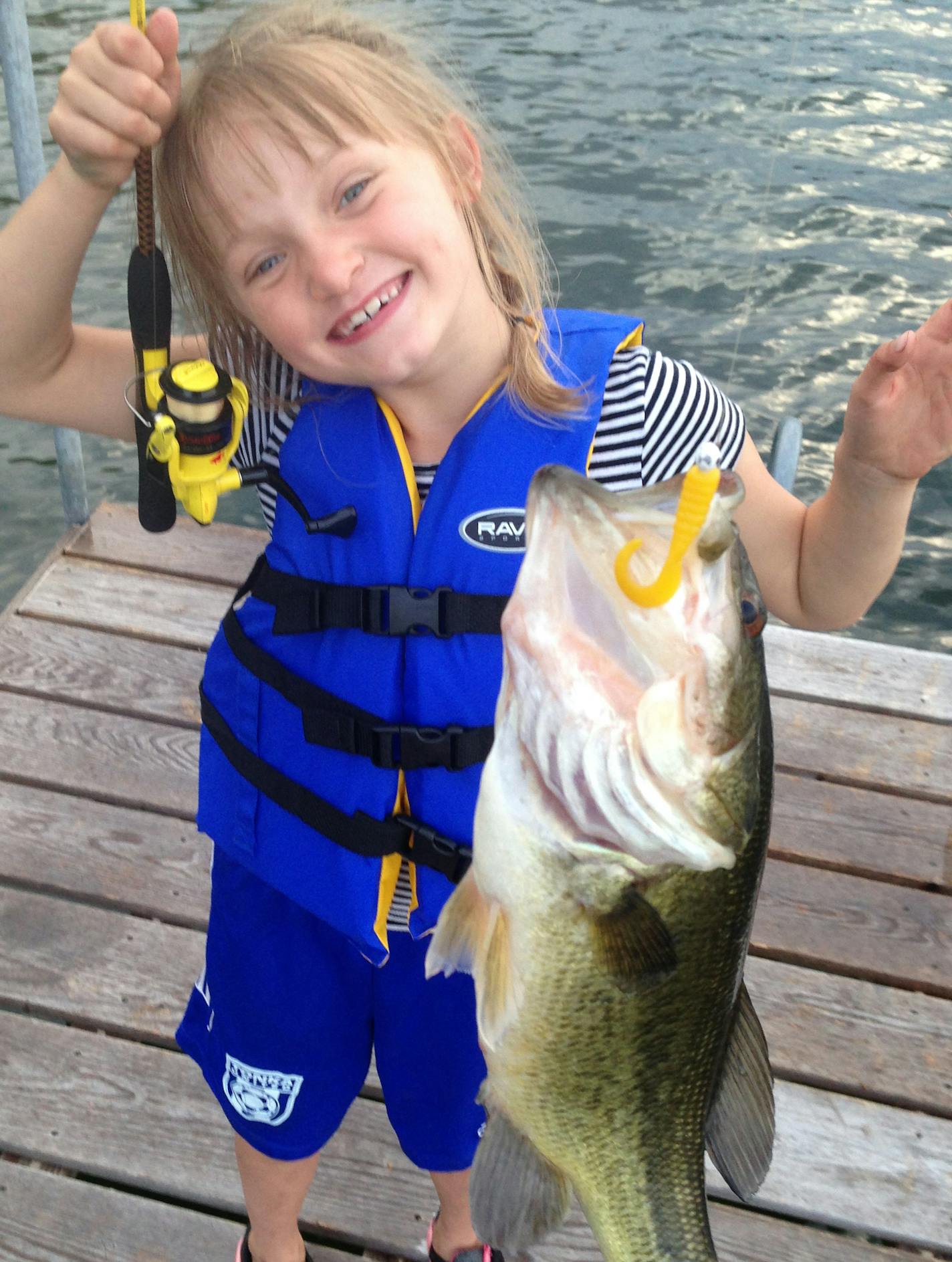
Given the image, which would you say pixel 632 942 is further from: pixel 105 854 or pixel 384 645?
pixel 105 854

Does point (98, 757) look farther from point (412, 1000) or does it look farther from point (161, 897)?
point (412, 1000)

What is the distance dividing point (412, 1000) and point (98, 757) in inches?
71.1

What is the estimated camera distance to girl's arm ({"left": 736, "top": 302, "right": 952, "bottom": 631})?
165 cm

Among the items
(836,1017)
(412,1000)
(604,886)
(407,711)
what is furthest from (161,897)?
(604,886)

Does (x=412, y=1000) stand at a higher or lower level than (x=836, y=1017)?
higher

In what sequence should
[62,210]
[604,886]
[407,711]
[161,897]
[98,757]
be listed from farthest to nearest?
[98,757]
[161,897]
[407,711]
[62,210]
[604,886]

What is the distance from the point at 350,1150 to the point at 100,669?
1841mm

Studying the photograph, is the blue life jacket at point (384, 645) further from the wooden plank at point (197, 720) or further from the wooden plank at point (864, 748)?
the wooden plank at point (864, 748)

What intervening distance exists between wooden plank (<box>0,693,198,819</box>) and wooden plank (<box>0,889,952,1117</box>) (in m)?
0.41

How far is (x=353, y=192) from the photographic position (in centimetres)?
176

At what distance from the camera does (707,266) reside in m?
8.45

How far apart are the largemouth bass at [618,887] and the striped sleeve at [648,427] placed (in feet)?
2.05

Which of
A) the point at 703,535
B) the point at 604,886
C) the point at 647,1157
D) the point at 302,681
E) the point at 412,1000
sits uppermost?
the point at 703,535

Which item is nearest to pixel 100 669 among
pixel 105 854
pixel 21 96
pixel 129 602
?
pixel 129 602
